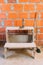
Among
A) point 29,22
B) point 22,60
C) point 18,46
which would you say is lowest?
point 22,60

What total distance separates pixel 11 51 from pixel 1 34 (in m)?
0.42

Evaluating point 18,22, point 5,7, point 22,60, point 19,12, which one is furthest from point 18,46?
point 5,7

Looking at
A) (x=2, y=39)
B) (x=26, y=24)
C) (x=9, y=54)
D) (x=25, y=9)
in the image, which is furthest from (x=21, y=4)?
(x=9, y=54)

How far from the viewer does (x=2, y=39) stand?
282 cm

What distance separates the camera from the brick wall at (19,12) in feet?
8.70

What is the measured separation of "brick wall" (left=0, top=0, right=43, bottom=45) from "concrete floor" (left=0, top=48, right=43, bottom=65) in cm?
57

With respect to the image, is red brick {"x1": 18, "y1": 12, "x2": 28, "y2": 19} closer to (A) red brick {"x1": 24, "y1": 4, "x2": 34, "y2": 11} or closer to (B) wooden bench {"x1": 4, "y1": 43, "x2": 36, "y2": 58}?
(A) red brick {"x1": 24, "y1": 4, "x2": 34, "y2": 11}

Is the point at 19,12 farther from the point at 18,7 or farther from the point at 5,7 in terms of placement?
the point at 5,7

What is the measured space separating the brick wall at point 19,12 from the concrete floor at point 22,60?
0.57m

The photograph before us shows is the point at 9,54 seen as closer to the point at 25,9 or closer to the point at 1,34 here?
the point at 1,34

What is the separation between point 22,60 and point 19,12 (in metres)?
0.94

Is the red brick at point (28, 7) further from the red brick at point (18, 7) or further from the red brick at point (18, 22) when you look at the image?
the red brick at point (18, 22)

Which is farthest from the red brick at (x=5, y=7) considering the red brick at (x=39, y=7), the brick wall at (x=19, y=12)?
the red brick at (x=39, y=7)

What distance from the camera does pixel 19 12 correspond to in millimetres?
2693
